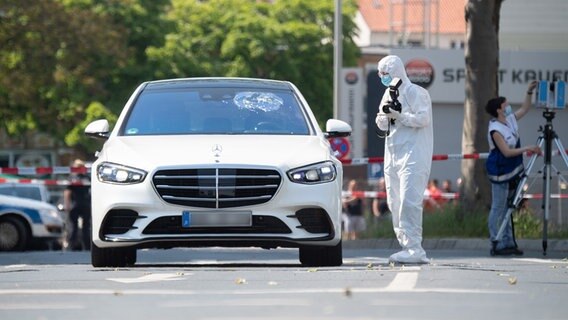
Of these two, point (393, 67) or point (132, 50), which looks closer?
point (393, 67)

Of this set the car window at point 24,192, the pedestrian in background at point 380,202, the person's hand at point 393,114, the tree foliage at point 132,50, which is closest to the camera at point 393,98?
the person's hand at point 393,114

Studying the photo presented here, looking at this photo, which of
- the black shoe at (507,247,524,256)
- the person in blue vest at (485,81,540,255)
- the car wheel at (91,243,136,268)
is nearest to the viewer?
the car wheel at (91,243,136,268)

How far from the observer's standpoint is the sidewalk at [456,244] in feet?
63.2

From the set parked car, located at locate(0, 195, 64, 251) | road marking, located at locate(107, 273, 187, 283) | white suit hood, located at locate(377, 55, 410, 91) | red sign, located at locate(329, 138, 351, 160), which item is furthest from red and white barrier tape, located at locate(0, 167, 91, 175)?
road marking, located at locate(107, 273, 187, 283)

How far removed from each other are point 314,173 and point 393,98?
1.72m

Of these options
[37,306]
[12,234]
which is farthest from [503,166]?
[12,234]

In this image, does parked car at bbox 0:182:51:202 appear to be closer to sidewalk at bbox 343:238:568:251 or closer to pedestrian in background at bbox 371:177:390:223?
pedestrian in background at bbox 371:177:390:223

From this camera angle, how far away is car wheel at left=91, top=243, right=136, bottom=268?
41.3ft

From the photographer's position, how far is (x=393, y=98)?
13.7 metres

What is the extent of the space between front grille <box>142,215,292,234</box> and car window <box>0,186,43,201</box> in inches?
734

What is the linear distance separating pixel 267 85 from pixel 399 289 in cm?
422

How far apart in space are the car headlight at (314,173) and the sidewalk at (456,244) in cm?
732

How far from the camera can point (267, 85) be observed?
13.8 metres

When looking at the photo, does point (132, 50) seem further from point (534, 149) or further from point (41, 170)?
point (534, 149)
